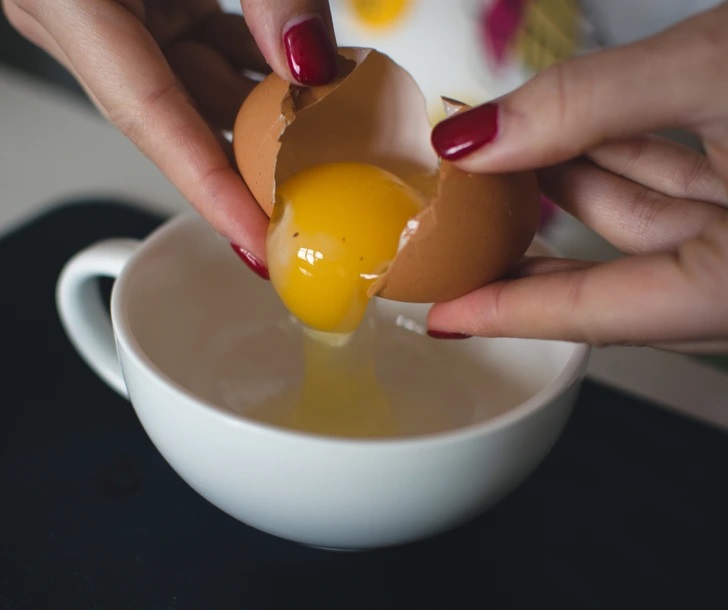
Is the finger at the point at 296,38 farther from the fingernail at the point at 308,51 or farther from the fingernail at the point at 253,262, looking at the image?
the fingernail at the point at 253,262

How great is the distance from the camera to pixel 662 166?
2.94 ft

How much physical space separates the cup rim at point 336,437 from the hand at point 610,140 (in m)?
0.05

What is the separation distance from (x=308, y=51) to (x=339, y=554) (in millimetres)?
482

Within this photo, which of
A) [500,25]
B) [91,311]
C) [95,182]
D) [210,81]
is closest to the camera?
[91,311]

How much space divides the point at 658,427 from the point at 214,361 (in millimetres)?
542

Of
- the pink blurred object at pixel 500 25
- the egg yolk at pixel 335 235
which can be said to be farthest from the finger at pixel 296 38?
the pink blurred object at pixel 500 25

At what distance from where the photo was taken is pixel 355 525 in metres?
0.71

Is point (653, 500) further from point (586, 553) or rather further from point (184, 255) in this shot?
point (184, 255)

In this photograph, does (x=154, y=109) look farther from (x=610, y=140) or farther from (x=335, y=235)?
(x=610, y=140)

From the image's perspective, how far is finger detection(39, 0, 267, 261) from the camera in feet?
2.74

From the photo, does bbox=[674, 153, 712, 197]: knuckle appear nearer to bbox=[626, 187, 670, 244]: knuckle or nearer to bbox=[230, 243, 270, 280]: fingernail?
bbox=[626, 187, 670, 244]: knuckle

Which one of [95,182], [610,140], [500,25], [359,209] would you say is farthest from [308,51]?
[95,182]

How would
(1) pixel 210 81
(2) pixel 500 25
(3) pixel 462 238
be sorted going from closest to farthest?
(3) pixel 462 238 < (1) pixel 210 81 < (2) pixel 500 25

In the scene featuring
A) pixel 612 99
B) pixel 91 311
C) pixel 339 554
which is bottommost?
pixel 339 554
